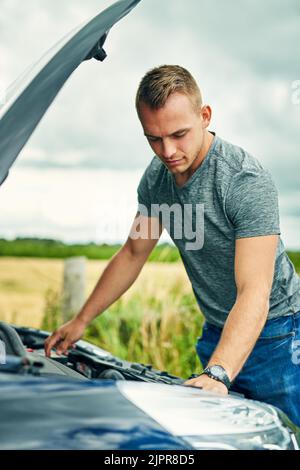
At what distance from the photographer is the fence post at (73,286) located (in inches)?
295

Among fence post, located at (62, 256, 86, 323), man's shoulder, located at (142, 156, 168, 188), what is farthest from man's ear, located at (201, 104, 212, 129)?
fence post, located at (62, 256, 86, 323)

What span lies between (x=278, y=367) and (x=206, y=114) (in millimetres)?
889

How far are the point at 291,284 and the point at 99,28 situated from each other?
130cm

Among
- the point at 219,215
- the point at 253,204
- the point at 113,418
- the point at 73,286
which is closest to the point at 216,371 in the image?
the point at 113,418

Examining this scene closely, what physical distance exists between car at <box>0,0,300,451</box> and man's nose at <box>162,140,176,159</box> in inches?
18.0

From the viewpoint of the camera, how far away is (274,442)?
5.34 feet

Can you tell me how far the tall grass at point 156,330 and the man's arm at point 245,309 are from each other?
3.61 m

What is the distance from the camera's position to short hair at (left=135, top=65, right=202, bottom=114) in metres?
2.23

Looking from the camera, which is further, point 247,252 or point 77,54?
point 247,252

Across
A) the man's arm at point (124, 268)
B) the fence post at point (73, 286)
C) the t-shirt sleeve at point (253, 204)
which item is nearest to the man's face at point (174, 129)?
the t-shirt sleeve at point (253, 204)

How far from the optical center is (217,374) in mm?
1904
